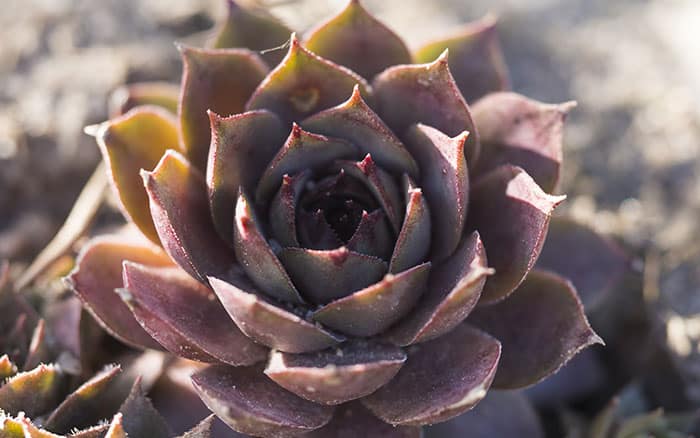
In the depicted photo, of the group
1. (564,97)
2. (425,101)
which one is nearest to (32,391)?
(425,101)

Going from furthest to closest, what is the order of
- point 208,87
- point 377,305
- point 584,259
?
point 584,259 < point 208,87 < point 377,305

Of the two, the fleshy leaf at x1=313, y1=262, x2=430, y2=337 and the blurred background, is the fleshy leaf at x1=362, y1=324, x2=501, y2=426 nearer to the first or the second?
the fleshy leaf at x1=313, y1=262, x2=430, y2=337

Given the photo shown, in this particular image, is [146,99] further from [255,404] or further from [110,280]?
[255,404]

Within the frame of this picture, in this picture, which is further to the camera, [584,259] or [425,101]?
[584,259]

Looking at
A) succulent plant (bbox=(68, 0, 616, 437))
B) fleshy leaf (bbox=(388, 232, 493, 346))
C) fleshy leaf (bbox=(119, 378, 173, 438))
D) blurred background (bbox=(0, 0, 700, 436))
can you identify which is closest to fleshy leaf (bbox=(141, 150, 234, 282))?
succulent plant (bbox=(68, 0, 616, 437))

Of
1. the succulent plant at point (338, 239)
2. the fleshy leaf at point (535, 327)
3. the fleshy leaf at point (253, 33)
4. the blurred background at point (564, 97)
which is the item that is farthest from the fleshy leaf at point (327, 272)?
the blurred background at point (564, 97)

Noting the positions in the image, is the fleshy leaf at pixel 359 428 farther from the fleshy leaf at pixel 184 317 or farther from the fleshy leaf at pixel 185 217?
the fleshy leaf at pixel 185 217
